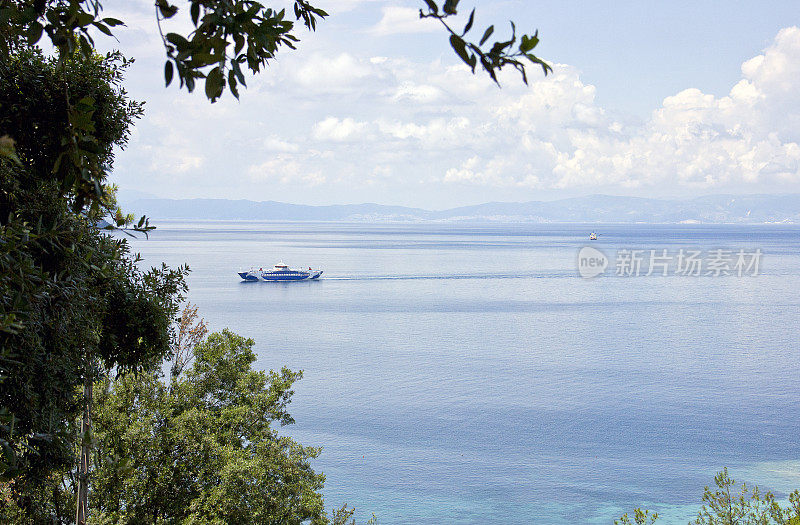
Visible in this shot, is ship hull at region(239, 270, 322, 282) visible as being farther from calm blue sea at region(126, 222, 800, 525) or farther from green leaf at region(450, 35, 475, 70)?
green leaf at region(450, 35, 475, 70)

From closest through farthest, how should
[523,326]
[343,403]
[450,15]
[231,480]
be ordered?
[450,15] < [231,480] < [343,403] < [523,326]

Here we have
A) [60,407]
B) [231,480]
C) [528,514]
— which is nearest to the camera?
[60,407]

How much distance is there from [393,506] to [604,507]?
6.84m

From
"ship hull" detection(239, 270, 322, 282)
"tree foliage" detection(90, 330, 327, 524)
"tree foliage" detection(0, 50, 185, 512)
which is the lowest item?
"tree foliage" detection(90, 330, 327, 524)

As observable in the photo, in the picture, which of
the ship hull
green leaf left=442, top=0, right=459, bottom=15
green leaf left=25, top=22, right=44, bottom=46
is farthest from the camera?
the ship hull

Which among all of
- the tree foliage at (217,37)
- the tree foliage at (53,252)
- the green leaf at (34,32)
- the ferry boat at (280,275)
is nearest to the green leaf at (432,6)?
the tree foliage at (217,37)

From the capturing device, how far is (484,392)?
34.6 meters

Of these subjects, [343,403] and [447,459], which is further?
[343,403]

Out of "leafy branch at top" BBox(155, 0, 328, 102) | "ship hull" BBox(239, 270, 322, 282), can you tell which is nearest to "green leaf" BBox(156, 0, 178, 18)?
"leafy branch at top" BBox(155, 0, 328, 102)

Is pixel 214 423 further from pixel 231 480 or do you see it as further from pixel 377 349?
pixel 377 349

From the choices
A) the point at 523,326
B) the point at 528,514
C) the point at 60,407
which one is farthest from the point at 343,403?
the point at 60,407

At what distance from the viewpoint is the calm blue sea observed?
82.9 feet

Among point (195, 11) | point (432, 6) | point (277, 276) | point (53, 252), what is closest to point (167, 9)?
point (195, 11)

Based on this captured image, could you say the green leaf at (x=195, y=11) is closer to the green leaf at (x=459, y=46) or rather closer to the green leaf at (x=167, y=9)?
the green leaf at (x=167, y=9)
